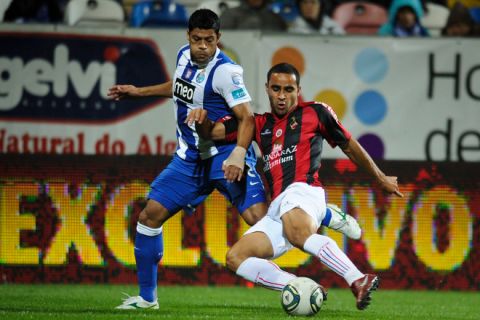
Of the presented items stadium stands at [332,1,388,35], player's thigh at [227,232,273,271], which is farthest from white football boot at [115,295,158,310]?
stadium stands at [332,1,388,35]

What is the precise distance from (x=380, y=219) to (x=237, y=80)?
3.35 meters

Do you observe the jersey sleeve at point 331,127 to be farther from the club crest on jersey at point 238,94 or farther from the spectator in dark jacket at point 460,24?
the spectator in dark jacket at point 460,24

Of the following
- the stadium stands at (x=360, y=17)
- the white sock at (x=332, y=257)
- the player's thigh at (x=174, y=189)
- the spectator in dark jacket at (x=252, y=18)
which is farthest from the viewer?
the stadium stands at (x=360, y=17)

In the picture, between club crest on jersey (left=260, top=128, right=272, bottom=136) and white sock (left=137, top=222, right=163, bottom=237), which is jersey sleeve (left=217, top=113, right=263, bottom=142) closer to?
club crest on jersey (left=260, top=128, right=272, bottom=136)

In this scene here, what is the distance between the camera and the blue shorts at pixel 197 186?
24.6 feet

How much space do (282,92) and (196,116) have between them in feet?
2.16

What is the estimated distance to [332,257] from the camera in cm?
659

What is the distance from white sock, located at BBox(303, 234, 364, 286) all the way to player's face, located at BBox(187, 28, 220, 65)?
4.98 ft

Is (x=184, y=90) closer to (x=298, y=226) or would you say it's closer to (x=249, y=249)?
(x=249, y=249)

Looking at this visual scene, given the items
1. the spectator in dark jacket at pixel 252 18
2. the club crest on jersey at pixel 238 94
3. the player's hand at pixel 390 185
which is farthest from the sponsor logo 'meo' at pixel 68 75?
the player's hand at pixel 390 185

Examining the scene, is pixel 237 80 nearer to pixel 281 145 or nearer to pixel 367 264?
pixel 281 145

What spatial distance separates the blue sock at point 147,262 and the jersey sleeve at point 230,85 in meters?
1.12

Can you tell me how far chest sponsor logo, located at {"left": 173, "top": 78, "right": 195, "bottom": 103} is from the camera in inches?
295

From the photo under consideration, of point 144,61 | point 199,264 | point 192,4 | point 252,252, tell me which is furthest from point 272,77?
point 192,4
